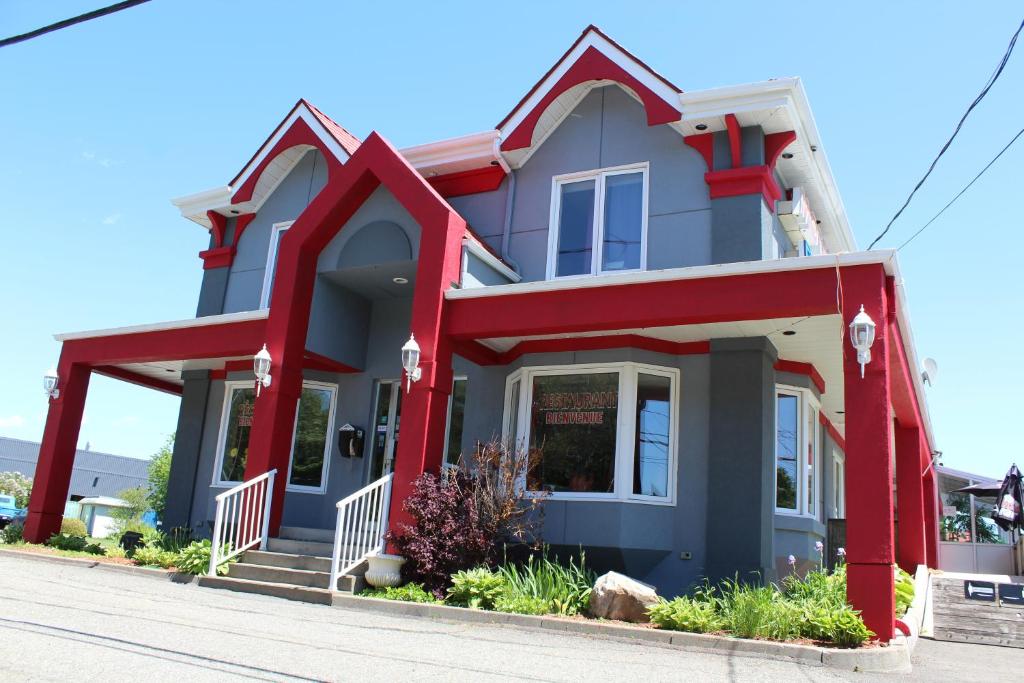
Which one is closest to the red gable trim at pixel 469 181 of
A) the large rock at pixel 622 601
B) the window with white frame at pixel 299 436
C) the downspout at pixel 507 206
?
the downspout at pixel 507 206

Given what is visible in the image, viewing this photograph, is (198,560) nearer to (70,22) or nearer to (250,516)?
(250,516)

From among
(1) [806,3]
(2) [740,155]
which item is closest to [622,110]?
(2) [740,155]

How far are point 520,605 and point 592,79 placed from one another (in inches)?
301

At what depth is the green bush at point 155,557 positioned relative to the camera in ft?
36.9

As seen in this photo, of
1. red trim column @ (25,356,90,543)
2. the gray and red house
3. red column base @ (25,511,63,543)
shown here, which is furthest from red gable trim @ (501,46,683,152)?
red column base @ (25,511,63,543)

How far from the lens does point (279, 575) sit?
1010cm

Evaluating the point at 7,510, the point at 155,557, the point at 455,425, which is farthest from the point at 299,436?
the point at 7,510

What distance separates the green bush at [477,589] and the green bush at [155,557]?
4.34 metres

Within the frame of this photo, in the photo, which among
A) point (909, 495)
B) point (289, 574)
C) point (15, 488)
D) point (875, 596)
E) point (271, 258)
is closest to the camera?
point (875, 596)

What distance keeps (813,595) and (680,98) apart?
6589 mm

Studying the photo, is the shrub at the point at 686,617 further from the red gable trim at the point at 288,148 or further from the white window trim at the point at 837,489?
the red gable trim at the point at 288,148

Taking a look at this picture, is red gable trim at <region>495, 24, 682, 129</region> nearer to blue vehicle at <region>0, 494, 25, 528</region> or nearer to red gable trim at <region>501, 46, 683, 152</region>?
red gable trim at <region>501, 46, 683, 152</region>

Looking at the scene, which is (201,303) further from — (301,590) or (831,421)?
(831,421)

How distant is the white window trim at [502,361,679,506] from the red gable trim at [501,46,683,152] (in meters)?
3.48
